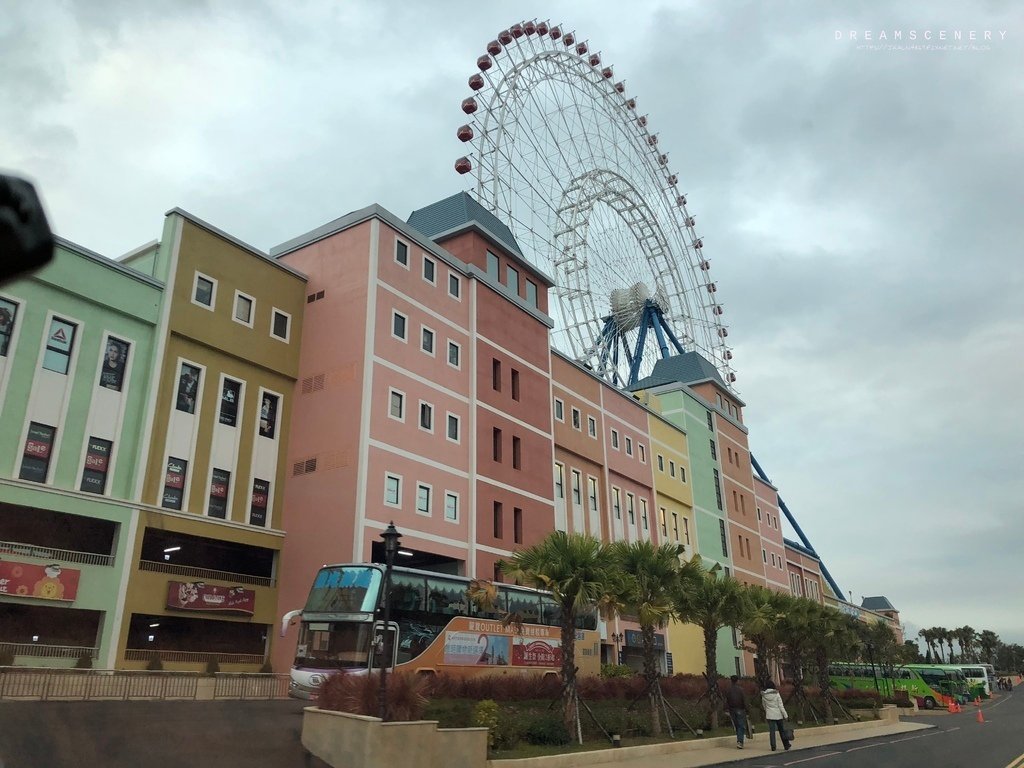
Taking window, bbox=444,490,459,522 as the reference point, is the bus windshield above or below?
below

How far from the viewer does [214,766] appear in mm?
17047

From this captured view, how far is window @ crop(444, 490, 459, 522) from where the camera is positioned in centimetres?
4059

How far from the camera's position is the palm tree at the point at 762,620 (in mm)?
37719

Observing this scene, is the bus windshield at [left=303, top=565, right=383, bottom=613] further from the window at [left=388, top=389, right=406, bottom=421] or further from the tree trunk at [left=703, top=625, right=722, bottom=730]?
the tree trunk at [left=703, top=625, right=722, bottom=730]

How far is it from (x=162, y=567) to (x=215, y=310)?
11.3 meters

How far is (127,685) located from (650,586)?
17628 mm

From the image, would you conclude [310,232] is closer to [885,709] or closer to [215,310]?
[215,310]

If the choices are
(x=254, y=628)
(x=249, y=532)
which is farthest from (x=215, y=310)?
(x=254, y=628)

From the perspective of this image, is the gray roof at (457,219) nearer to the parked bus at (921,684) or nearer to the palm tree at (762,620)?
the palm tree at (762,620)

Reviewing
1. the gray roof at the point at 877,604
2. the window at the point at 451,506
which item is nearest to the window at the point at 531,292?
the window at the point at 451,506

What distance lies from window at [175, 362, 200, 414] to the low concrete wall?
62.9ft

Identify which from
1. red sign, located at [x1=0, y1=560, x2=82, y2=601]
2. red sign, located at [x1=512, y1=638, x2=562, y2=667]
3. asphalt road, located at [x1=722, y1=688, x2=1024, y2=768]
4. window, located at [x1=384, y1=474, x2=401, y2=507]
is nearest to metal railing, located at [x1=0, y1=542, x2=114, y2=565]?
red sign, located at [x1=0, y1=560, x2=82, y2=601]

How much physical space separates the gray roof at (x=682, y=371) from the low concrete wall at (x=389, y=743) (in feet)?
197

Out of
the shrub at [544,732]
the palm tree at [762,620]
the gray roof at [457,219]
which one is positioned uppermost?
the gray roof at [457,219]
